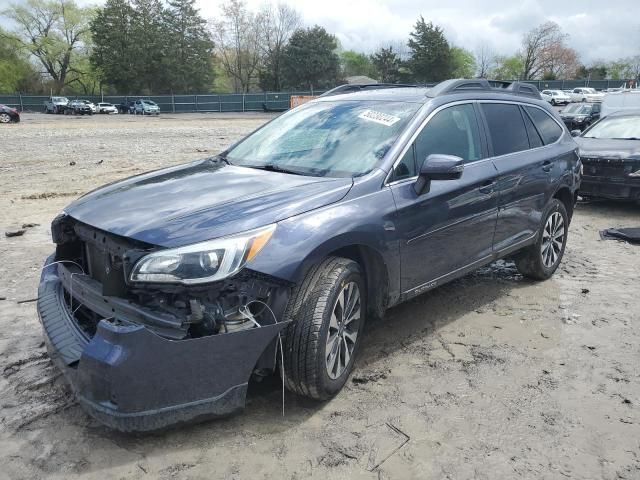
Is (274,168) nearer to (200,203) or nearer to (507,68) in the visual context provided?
(200,203)

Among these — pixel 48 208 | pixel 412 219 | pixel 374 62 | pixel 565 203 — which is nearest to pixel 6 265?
pixel 48 208

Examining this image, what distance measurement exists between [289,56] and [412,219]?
66.8 metres

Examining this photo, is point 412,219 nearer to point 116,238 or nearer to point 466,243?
point 466,243

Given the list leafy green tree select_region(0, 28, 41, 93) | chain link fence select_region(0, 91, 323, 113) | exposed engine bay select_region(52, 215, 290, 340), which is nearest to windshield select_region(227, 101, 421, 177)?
exposed engine bay select_region(52, 215, 290, 340)

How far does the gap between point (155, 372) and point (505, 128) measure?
3581 millimetres

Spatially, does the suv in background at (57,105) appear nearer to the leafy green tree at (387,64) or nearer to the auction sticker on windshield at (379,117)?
the leafy green tree at (387,64)

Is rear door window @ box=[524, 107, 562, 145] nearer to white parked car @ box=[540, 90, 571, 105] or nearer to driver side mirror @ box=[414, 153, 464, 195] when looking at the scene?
driver side mirror @ box=[414, 153, 464, 195]

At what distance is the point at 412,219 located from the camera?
367cm

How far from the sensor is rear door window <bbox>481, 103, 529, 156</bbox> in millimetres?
4660

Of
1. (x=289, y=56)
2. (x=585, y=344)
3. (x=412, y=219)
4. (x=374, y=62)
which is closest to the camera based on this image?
(x=412, y=219)

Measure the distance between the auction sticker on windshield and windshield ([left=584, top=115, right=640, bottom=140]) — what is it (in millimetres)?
7372

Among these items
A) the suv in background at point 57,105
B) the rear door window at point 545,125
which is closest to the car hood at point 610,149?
the rear door window at point 545,125

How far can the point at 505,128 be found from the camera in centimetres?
484

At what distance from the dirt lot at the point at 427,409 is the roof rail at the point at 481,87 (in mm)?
1797
